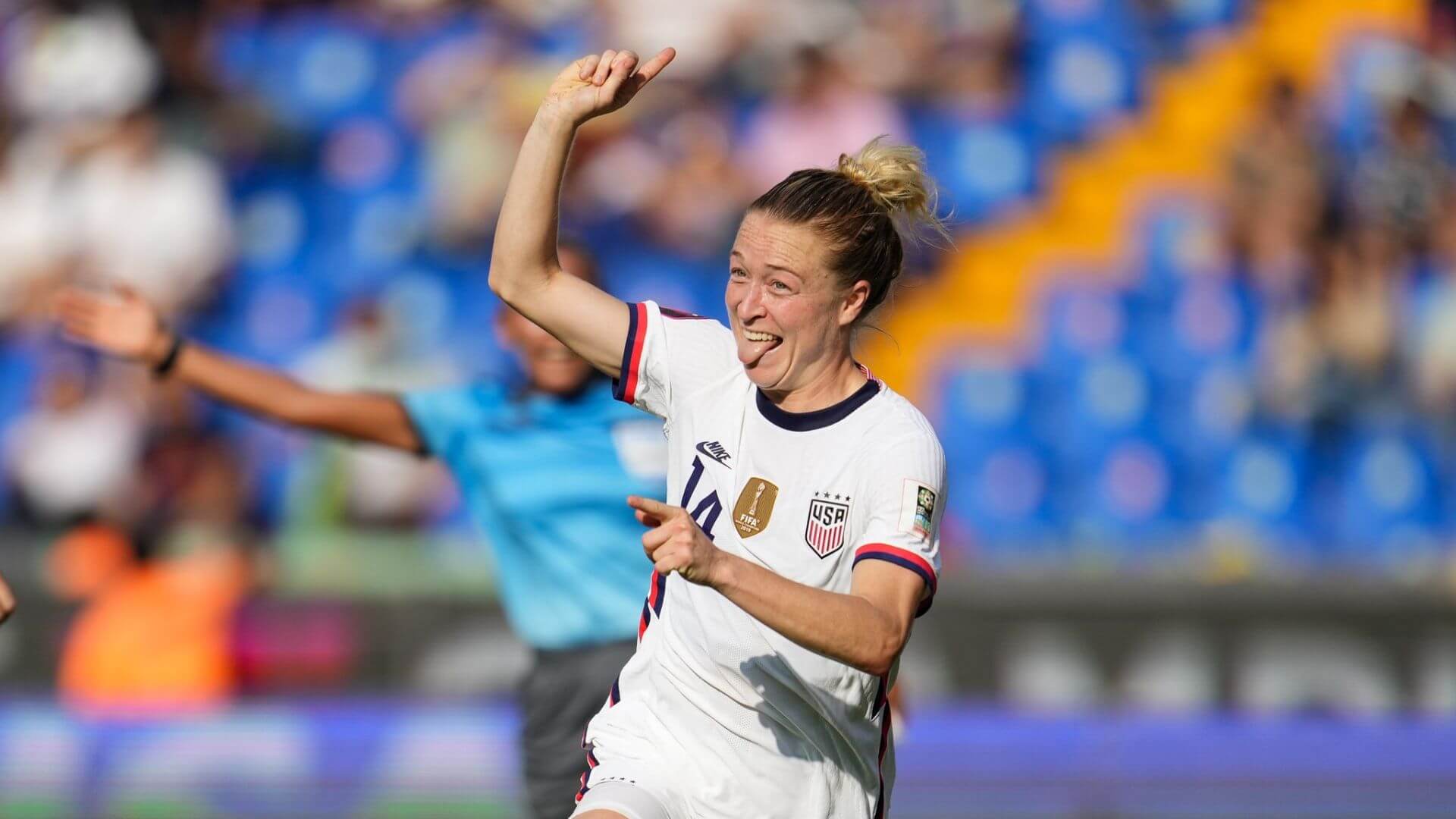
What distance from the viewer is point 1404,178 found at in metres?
A: 10.2

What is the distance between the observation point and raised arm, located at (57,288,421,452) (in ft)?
15.4

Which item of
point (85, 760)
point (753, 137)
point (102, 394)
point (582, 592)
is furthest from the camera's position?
point (753, 137)

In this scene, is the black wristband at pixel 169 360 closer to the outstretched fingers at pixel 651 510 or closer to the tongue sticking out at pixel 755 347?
the tongue sticking out at pixel 755 347

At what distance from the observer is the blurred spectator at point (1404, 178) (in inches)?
397

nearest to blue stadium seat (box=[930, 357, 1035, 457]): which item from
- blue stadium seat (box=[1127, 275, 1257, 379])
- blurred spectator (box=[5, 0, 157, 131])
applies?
blue stadium seat (box=[1127, 275, 1257, 379])

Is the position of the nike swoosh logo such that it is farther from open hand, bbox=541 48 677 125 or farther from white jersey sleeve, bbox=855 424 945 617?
open hand, bbox=541 48 677 125

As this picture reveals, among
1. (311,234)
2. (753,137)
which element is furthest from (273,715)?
(753,137)

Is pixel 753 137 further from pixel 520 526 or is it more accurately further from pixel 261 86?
pixel 520 526

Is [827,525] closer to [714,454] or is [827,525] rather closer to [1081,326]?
[714,454]

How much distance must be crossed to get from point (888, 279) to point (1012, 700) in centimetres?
471

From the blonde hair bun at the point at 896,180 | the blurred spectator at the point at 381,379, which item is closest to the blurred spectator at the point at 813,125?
the blurred spectator at the point at 381,379

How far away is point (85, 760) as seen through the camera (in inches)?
295

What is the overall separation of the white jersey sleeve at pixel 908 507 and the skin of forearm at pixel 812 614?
208 millimetres

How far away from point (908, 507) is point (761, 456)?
357 mm
